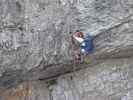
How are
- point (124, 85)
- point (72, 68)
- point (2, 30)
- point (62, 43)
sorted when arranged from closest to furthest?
point (2, 30)
point (62, 43)
point (72, 68)
point (124, 85)

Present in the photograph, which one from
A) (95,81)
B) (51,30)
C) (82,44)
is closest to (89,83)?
(95,81)

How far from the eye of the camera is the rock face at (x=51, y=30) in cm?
191

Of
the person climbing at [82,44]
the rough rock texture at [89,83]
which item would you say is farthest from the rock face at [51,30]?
the rough rock texture at [89,83]

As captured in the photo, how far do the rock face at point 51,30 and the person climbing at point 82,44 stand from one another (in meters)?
0.04

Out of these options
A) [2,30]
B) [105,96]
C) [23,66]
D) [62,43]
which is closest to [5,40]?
[2,30]

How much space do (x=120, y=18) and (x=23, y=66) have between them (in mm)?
779

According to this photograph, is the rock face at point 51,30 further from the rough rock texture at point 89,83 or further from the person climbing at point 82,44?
the rough rock texture at point 89,83

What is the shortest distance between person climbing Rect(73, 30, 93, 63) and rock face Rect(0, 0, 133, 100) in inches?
1.5

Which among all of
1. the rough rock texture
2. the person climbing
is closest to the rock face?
the person climbing

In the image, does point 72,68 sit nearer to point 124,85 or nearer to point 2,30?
A: point 124,85

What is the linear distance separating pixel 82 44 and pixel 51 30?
248 millimetres

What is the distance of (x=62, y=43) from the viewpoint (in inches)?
80.1

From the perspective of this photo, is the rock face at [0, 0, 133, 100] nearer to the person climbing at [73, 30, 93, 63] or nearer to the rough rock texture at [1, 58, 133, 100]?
the person climbing at [73, 30, 93, 63]

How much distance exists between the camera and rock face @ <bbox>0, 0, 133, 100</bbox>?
1908mm
